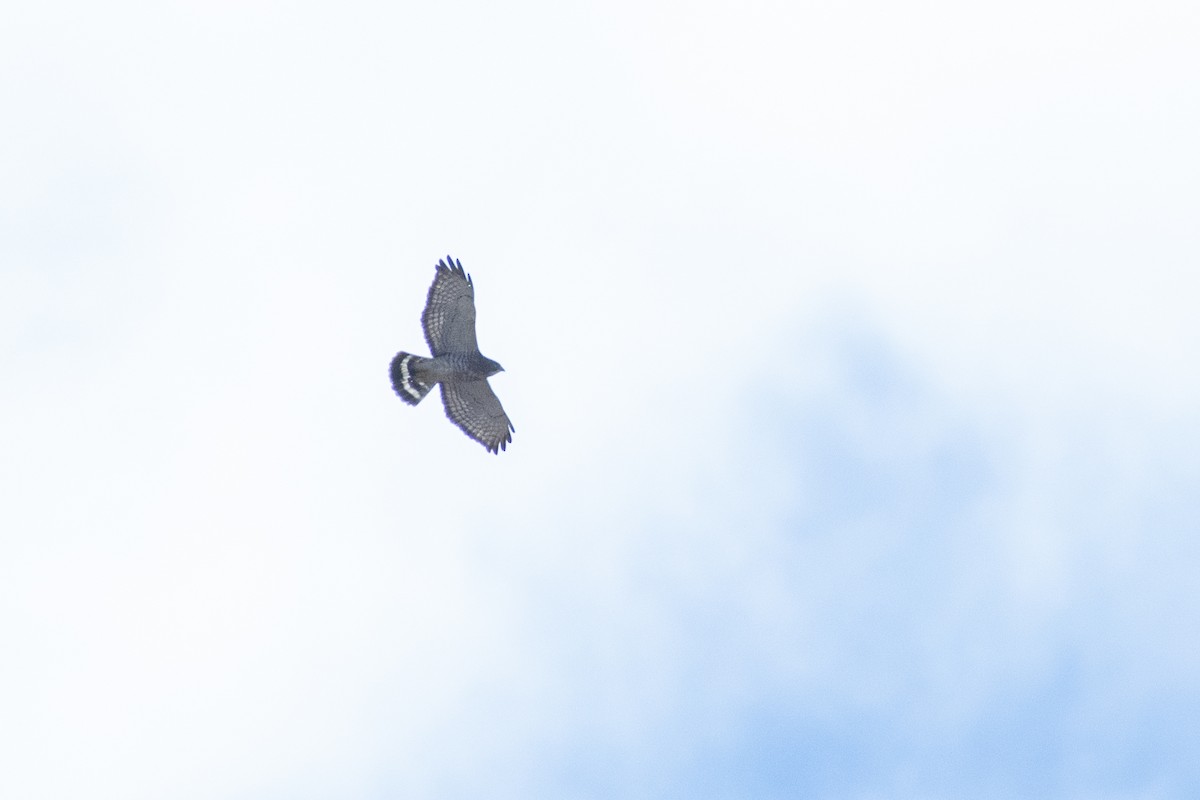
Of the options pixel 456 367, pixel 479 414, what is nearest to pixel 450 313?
pixel 456 367

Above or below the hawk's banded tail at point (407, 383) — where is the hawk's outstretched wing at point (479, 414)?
above

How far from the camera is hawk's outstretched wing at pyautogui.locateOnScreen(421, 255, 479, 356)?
1863 inches

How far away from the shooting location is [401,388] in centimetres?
4853

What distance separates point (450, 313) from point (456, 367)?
4.05 ft

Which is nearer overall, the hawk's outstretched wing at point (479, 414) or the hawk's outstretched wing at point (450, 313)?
the hawk's outstretched wing at point (450, 313)

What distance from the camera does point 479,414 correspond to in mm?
49594

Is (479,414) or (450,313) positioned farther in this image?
(479,414)

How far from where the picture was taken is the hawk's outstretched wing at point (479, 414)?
49188 mm

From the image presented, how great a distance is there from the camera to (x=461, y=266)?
47469 millimetres

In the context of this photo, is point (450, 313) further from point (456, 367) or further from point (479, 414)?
point (479, 414)

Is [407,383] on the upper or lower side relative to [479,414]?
lower

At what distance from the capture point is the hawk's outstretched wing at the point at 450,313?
47312 mm

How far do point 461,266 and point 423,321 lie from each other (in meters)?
1.50

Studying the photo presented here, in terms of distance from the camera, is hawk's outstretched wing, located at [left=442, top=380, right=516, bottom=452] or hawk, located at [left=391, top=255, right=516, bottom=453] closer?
hawk, located at [left=391, top=255, right=516, bottom=453]
